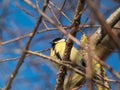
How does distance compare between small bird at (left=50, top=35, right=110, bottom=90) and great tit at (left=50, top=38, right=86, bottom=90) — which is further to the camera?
great tit at (left=50, top=38, right=86, bottom=90)

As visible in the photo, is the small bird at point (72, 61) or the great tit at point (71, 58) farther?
the great tit at point (71, 58)

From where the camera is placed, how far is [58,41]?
1.96m

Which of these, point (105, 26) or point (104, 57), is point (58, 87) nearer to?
point (104, 57)

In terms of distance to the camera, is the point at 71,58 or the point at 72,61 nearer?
the point at 72,61

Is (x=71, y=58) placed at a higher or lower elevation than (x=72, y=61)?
higher

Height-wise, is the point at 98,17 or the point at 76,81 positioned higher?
the point at 76,81

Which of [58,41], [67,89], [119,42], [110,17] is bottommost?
[119,42]

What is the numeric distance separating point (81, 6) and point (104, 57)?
0.81 ft

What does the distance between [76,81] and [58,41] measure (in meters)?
0.69

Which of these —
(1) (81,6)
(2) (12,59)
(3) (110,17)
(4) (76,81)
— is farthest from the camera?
(3) (110,17)

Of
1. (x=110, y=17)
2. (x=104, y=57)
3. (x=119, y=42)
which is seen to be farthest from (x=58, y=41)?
(x=119, y=42)

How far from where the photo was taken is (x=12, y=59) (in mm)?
1172

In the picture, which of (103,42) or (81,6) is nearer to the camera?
(81,6)

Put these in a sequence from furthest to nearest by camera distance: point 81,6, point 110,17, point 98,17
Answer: point 110,17, point 81,6, point 98,17
